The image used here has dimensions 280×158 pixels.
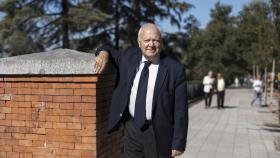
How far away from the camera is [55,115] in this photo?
14.8ft

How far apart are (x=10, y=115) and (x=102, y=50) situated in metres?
1.37

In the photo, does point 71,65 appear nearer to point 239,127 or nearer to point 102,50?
point 102,50

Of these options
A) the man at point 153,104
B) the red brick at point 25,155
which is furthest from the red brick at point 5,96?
the man at point 153,104

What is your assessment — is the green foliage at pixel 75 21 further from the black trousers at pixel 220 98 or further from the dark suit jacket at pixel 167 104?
the dark suit jacket at pixel 167 104

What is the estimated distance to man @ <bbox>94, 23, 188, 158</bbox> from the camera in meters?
3.65

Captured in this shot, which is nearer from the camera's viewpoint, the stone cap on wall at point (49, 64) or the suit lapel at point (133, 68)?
the suit lapel at point (133, 68)

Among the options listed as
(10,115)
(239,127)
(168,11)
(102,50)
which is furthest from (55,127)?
(168,11)

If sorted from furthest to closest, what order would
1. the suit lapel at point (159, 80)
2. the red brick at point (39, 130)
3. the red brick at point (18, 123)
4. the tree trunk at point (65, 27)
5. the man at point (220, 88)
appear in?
the tree trunk at point (65, 27), the man at point (220, 88), the red brick at point (18, 123), the red brick at point (39, 130), the suit lapel at point (159, 80)

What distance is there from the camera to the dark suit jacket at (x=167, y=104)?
3.65m

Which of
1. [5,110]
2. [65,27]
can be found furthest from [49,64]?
[65,27]

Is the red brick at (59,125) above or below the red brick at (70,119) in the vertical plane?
below

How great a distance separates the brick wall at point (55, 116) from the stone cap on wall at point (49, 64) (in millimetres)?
70

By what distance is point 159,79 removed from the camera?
3654 millimetres

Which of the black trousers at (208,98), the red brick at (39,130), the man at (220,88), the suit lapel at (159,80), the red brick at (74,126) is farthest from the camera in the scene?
the black trousers at (208,98)
